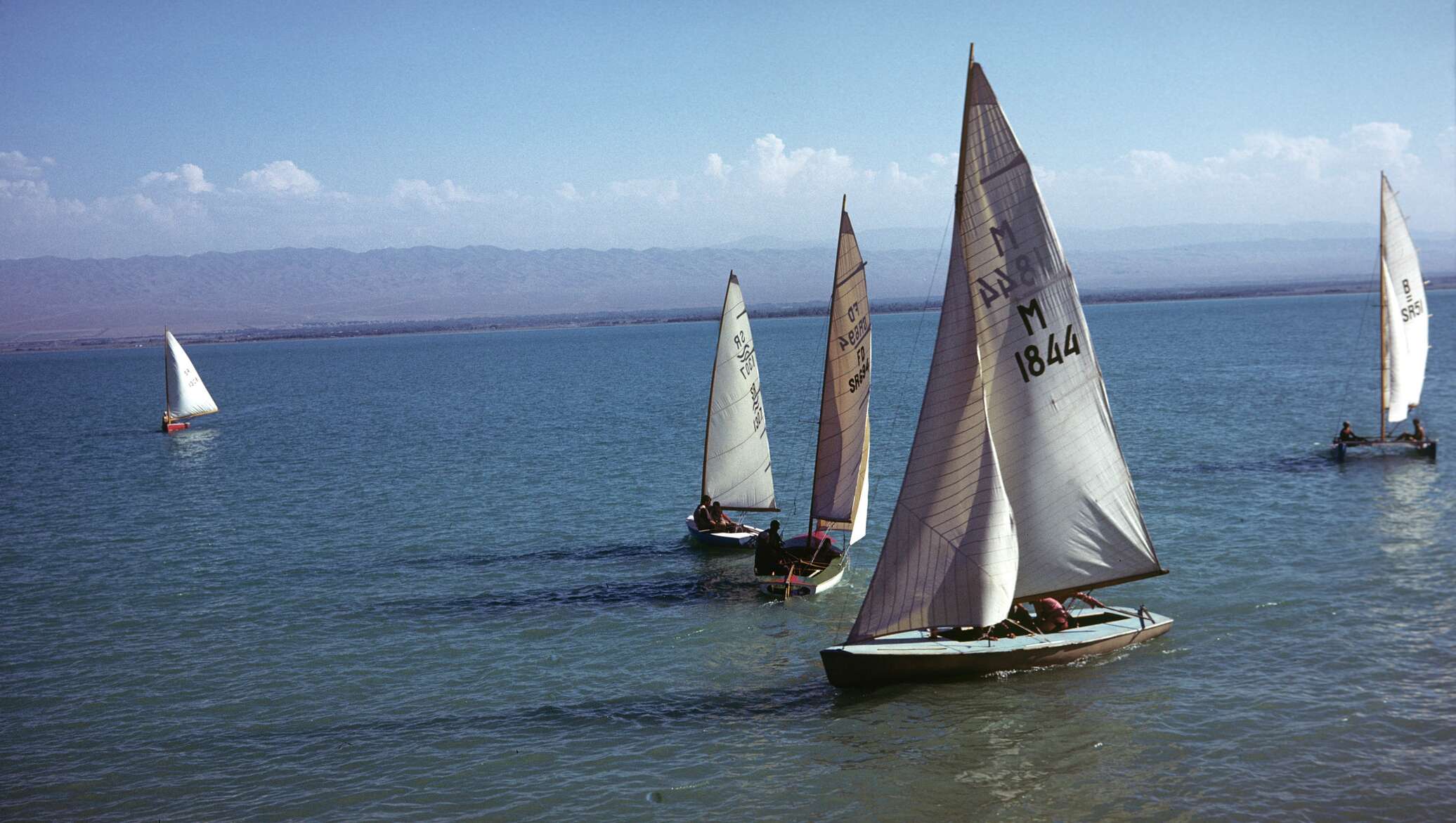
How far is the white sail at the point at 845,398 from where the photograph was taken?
27.4 metres

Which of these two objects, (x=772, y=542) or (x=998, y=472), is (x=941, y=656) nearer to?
(x=998, y=472)

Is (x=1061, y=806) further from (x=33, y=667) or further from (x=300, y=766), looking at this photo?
(x=33, y=667)

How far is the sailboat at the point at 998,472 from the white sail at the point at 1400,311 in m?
28.0

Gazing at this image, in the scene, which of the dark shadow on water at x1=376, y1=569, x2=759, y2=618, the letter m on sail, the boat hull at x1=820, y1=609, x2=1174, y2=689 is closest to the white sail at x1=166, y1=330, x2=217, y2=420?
the dark shadow on water at x1=376, y1=569, x2=759, y2=618

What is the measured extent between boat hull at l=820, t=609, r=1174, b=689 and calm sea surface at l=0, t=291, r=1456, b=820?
1.16ft

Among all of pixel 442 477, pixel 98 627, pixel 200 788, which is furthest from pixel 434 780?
pixel 442 477

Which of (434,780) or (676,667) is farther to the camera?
(676,667)

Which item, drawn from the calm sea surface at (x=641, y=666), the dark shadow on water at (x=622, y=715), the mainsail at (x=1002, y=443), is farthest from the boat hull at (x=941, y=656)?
the dark shadow on water at (x=622, y=715)

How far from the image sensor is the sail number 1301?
741 inches

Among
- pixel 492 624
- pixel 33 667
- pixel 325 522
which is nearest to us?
pixel 33 667

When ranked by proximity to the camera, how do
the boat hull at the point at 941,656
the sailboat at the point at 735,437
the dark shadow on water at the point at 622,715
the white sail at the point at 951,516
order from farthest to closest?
the sailboat at the point at 735,437
the boat hull at the point at 941,656
the dark shadow on water at the point at 622,715
the white sail at the point at 951,516

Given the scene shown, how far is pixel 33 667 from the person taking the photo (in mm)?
25172

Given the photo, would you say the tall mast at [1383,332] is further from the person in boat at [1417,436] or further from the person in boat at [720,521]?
the person in boat at [720,521]

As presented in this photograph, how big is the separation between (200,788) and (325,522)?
24015 mm
